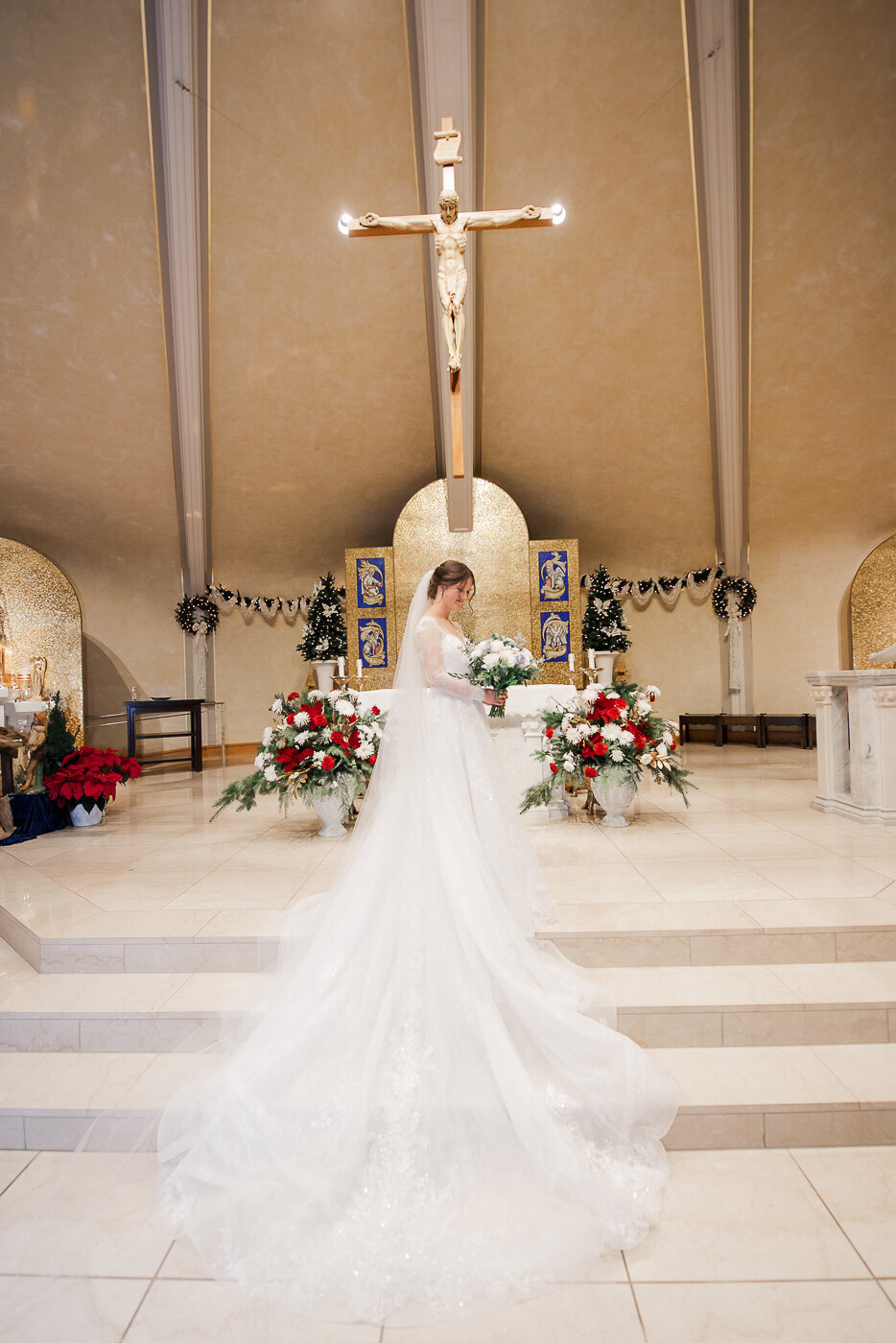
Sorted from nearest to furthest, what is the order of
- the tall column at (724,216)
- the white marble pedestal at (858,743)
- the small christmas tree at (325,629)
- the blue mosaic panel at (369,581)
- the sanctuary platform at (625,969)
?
the sanctuary platform at (625,969), the white marble pedestal at (858,743), the tall column at (724,216), the blue mosaic panel at (369,581), the small christmas tree at (325,629)

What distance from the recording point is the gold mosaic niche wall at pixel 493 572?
36.1ft

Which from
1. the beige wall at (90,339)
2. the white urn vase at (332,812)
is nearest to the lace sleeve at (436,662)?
the white urn vase at (332,812)

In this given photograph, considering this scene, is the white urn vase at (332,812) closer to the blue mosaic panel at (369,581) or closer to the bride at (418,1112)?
the bride at (418,1112)

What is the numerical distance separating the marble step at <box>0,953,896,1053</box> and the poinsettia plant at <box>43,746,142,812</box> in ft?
9.92

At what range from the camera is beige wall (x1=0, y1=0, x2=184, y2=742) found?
276 inches

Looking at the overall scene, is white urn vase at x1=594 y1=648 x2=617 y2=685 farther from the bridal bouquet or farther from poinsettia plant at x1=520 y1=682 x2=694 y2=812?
the bridal bouquet

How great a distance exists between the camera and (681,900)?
3.79 metres

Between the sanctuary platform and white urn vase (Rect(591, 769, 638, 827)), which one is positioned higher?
white urn vase (Rect(591, 769, 638, 827))

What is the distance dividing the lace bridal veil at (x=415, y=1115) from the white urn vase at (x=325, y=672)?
824 centimetres

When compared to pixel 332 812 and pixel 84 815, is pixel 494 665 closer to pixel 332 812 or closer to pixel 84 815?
pixel 332 812

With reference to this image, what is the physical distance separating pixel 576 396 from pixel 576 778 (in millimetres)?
6393

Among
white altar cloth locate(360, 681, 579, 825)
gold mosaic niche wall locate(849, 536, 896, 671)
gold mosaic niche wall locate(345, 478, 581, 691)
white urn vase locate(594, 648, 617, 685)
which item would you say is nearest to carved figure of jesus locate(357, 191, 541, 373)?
white altar cloth locate(360, 681, 579, 825)

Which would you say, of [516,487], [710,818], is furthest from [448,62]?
[710,818]

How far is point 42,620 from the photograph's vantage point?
970 cm
